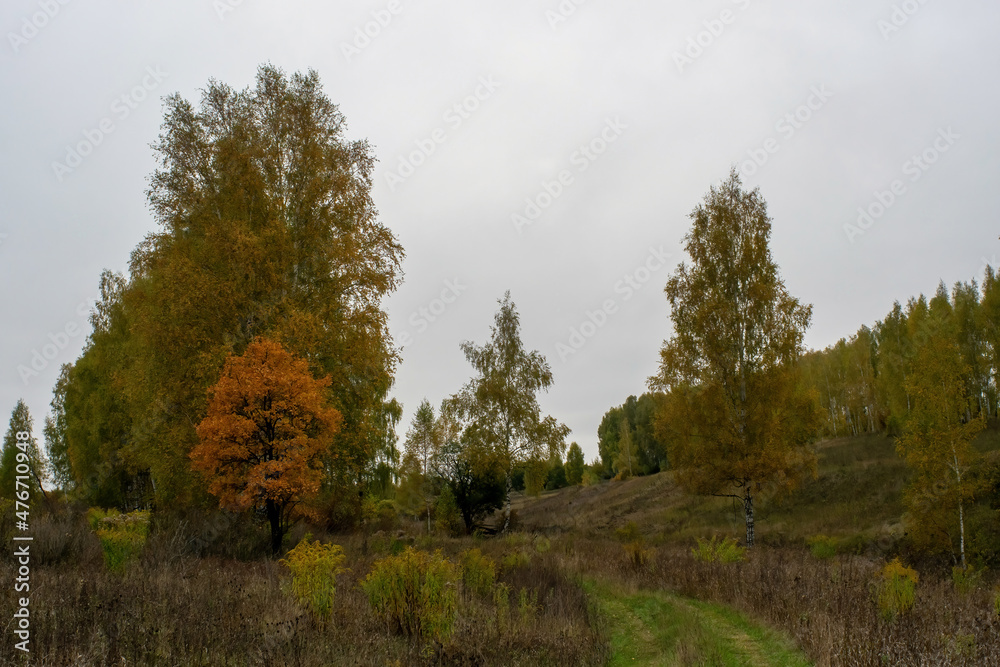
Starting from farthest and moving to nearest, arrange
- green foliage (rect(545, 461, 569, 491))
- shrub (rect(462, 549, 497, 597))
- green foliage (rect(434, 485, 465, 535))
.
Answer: green foliage (rect(545, 461, 569, 491)), green foliage (rect(434, 485, 465, 535)), shrub (rect(462, 549, 497, 597))

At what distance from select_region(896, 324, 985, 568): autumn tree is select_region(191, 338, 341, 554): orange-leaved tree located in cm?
1731

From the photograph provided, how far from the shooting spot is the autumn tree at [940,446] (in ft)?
55.9

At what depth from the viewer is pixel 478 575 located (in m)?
9.12

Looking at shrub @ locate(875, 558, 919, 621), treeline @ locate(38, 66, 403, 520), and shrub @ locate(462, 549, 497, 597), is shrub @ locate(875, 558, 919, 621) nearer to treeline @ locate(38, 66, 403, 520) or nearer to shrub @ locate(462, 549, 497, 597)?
shrub @ locate(462, 549, 497, 597)

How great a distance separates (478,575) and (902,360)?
141 ft

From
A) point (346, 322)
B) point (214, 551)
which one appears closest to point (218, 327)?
point (346, 322)

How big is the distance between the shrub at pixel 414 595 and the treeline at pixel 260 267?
6643mm

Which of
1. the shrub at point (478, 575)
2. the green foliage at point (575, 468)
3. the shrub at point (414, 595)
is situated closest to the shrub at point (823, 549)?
the shrub at point (478, 575)

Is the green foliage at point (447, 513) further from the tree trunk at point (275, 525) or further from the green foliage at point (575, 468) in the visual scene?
the green foliage at point (575, 468)

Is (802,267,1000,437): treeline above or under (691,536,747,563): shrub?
above

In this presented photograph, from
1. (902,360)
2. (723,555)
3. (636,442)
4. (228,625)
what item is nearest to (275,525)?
(228,625)

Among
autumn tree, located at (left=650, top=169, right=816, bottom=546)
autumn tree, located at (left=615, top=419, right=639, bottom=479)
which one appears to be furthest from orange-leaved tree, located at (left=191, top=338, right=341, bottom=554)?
autumn tree, located at (left=615, top=419, right=639, bottom=479)

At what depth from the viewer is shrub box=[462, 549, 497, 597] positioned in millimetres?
8953

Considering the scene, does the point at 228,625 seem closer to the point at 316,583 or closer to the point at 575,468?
the point at 316,583
